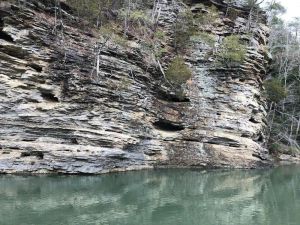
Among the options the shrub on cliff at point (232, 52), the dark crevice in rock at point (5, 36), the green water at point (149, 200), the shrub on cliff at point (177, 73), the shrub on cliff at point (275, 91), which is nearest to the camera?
the green water at point (149, 200)

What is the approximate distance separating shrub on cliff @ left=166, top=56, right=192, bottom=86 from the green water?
8.27 metres

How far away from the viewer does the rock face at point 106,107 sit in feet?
74.0

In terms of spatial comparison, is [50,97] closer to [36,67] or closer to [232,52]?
[36,67]

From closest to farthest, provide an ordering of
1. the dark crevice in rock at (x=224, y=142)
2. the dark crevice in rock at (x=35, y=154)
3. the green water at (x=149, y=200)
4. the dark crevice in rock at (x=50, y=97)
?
1. the green water at (x=149, y=200)
2. the dark crevice in rock at (x=35, y=154)
3. the dark crevice in rock at (x=50, y=97)
4. the dark crevice in rock at (x=224, y=142)

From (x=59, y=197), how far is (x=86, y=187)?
2573 millimetres

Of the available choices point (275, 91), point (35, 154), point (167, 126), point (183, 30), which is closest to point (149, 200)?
point (35, 154)

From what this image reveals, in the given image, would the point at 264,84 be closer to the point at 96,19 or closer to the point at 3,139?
the point at 96,19

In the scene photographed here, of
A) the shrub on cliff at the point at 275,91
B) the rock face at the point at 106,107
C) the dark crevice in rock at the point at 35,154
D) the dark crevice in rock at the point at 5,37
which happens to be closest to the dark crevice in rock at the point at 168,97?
the rock face at the point at 106,107

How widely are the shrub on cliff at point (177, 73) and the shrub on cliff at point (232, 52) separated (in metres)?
4.61

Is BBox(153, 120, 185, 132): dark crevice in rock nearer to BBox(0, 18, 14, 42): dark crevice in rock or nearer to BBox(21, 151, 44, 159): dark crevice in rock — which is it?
BBox(21, 151, 44, 159): dark crevice in rock

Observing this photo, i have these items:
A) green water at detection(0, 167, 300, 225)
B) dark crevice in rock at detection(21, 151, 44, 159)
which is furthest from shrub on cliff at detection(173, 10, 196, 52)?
dark crevice in rock at detection(21, 151, 44, 159)

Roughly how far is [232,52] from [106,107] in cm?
1354

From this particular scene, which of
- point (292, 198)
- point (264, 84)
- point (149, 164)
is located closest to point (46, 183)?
point (149, 164)

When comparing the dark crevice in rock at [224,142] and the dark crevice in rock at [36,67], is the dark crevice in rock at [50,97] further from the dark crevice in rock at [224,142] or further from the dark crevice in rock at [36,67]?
the dark crevice in rock at [224,142]
